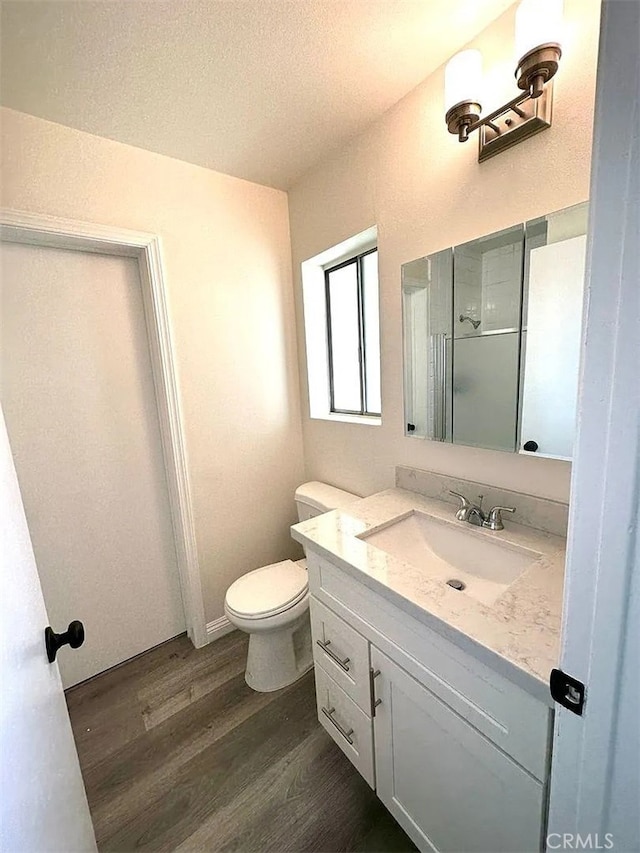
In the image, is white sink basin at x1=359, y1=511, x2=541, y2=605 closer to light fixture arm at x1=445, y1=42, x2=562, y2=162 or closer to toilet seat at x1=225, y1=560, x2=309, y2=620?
toilet seat at x1=225, y1=560, x2=309, y2=620

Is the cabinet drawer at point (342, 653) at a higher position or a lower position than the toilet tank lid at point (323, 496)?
lower

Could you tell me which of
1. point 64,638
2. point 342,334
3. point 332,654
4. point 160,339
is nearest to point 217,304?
point 160,339

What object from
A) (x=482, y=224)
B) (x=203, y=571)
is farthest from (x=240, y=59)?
(x=203, y=571)

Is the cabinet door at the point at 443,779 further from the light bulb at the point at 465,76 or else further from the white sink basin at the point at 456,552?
the light bulb at the point at 465,76

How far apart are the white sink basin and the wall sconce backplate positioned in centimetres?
117

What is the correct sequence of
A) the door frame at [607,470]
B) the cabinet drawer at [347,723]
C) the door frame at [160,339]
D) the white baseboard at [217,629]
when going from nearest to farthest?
the door frame at [607,470]
the cabinet drawer at [347,723]
the door frame at [160,339]
the white baseboard at [217,629]

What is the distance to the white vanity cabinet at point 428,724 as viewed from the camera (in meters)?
0.67

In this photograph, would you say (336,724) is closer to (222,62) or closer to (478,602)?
(478,602)

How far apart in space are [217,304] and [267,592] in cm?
139

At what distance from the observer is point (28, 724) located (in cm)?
55

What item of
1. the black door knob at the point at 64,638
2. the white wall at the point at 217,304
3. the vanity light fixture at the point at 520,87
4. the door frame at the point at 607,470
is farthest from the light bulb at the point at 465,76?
the black door knob at the point at 64,638

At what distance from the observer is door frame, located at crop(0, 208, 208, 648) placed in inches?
52.4

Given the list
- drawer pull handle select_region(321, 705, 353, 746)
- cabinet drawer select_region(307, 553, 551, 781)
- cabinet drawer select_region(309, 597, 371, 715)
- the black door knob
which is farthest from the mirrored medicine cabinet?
the black door knob

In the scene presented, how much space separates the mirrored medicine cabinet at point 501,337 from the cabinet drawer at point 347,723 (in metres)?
0.95
